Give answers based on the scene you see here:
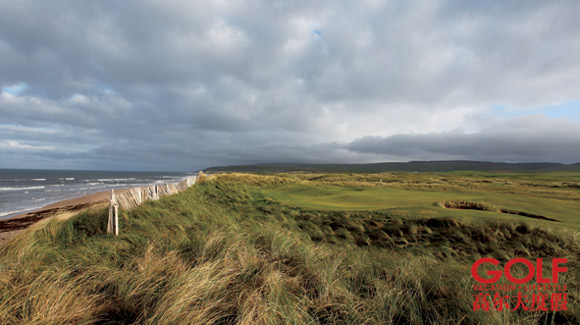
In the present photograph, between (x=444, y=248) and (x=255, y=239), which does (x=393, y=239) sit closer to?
(x=444, y=248)

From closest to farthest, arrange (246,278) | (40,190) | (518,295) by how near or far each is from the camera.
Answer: (518,295) → (246,278) → (40,190)

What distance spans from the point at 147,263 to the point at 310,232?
4.65 metres

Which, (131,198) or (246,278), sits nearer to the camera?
(246,278)

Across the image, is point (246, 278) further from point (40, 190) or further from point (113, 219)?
point (40, 190)

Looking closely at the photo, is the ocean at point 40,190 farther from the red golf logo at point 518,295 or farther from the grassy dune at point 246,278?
the red golf logo at point 518,295

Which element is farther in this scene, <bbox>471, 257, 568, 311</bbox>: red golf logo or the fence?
the fence

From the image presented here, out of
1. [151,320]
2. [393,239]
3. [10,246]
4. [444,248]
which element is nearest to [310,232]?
[393,239]

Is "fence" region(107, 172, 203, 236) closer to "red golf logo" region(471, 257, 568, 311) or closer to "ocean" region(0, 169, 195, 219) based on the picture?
"red golf logo" region(471, 257, 568, 311)

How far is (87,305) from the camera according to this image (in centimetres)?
262

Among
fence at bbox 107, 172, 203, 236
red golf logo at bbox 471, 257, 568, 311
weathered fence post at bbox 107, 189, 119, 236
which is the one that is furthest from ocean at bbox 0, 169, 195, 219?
red golf logo at bbox 471, 257, 568, 311

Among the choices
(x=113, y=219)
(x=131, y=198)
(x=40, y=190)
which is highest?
(x=131, y=198)

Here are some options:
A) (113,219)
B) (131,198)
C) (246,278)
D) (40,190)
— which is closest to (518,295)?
(246,278)

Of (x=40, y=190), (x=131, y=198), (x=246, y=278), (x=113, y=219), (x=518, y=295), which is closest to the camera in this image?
(x=518, y=295)

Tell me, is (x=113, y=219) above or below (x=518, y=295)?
above
